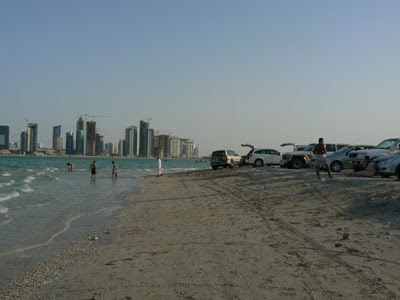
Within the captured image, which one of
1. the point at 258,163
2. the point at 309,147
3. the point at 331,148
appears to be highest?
the point at 309,147

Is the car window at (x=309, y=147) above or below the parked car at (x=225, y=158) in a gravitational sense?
above

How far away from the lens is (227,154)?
33.0 meters

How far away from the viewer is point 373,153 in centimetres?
1836

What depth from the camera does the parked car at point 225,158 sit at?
32969 millimetres

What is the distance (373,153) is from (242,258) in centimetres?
1520

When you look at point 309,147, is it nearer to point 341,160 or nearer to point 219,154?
point 341,160

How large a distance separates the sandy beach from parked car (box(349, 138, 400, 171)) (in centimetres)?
871

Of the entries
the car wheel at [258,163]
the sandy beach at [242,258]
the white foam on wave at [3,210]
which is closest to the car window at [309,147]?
the car wheel at [258,163]

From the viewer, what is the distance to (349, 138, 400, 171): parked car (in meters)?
18.2

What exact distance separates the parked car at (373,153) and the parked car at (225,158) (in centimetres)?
1451

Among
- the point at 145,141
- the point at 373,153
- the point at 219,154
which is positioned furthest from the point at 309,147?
the point at 145,141

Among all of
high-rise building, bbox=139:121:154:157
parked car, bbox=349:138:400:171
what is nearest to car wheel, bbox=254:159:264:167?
parked car, bbox=349:138:400:171

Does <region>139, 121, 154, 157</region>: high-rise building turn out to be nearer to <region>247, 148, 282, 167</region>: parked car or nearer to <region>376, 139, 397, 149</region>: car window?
<region>247, 148, 282, 167</region>: parked car

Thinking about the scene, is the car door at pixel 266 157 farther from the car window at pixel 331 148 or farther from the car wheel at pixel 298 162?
the car window at pixel 331 148
